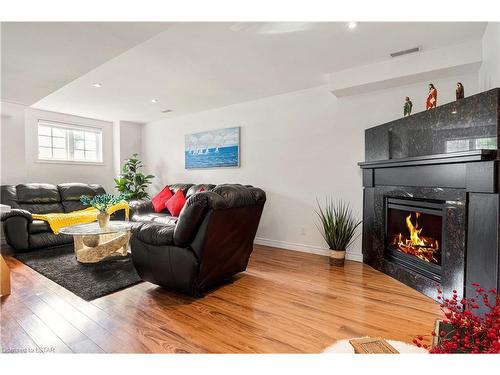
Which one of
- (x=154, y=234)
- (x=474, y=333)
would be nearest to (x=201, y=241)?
(x=154, y=234)

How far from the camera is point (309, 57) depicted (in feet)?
9.38

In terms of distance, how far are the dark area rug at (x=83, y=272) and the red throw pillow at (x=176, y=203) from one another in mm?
1174

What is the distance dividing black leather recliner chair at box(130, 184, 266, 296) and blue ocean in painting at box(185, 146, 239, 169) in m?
2.20

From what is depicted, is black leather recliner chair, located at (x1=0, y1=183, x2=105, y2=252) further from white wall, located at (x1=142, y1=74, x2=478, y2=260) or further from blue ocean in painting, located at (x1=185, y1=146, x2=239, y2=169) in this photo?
white wall, located at (x1=142, y1=74, x2=478, y2=260)

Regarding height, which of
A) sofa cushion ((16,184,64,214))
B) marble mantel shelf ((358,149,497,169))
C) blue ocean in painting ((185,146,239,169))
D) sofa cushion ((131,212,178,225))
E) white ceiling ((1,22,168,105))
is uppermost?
white ceiling ((1,22,168,105))

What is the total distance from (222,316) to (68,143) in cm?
539

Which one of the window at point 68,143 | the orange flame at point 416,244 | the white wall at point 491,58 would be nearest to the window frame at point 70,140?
the window at point 68,143

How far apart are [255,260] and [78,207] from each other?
357 centimetres

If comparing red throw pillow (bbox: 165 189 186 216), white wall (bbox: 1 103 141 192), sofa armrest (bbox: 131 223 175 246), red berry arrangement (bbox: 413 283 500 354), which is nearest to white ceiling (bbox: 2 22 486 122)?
white wall (bbox: 1 103 141 192)

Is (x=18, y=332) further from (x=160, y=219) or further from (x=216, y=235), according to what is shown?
(x=160, y=219)

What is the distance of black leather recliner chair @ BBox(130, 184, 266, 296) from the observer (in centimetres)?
213

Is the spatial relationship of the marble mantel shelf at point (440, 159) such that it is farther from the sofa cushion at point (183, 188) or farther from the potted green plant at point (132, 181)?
the potted green plant at point (132, 181)

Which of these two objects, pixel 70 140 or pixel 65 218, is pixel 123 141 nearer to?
pixel 70 140

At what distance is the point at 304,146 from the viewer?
3.94m
